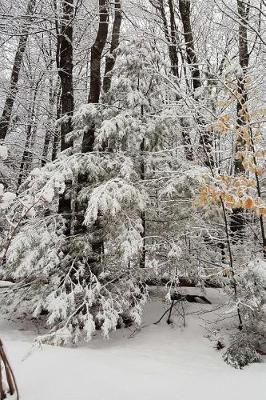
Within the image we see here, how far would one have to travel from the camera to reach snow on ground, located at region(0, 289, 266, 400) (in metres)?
3.48

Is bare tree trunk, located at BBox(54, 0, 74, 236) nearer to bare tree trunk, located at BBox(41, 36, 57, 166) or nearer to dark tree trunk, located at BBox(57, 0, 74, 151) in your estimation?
dark tree trunk, located at BBox(57, 0, 74, 151)

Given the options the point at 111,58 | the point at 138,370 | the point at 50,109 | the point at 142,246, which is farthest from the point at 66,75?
the point at 50,109

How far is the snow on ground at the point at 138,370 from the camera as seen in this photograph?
11.4ft

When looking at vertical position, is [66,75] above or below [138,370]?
above

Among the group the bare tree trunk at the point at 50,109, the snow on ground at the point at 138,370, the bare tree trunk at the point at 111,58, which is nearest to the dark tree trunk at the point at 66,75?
the bare tree trunk at the point at 111,58

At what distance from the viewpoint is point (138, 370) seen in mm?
4402

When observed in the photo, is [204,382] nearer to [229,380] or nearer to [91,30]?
[229,380]

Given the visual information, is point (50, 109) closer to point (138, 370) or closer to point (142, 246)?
point (142, 246)

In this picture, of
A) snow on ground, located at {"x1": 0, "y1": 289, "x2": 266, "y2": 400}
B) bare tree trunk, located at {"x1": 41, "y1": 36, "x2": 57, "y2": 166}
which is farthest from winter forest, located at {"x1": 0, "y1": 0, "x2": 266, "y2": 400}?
bare tree trunk, located at {"x1": 41, "y1": 36, "x2": 57, "y2": 166}

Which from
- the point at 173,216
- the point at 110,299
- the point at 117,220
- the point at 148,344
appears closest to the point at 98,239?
the point at 117,220

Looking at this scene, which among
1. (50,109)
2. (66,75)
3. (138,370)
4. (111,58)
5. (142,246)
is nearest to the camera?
(138,370)

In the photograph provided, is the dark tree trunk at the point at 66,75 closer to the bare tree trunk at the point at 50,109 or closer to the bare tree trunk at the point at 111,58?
the bare tree trunk at the point at 111,58

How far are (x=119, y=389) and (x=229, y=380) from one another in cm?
140

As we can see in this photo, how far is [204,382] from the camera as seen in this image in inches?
163
